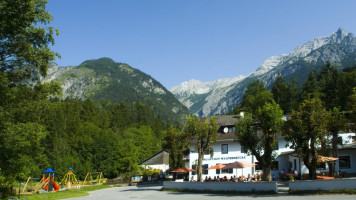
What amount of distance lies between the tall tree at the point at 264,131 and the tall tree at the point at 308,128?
6.19ft

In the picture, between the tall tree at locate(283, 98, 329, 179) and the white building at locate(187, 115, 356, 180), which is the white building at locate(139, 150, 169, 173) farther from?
the tall tree at locate(283, 98, 329, 179)

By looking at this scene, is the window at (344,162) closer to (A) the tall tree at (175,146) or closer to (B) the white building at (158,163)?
(A) the tall tree at (175,146)

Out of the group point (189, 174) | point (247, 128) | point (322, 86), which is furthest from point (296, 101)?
point (247, 128)

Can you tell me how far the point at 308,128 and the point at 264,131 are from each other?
4.23 meters

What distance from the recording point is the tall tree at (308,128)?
2634 centimetres

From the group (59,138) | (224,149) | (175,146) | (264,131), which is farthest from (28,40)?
(59,138)

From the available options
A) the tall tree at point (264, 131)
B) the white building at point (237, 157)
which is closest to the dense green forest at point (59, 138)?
the white building at point (237, 157)

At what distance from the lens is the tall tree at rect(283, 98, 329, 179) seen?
26.3 m

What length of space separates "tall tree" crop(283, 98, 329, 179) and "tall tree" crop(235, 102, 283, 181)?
74.3 inches

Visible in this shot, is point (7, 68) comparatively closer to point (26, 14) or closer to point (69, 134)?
point (26, 14)

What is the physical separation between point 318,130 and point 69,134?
216 ft

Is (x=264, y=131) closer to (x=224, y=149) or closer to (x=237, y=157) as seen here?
(x=237, y=157)

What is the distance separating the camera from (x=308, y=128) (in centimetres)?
2667

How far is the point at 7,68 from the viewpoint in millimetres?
21938
